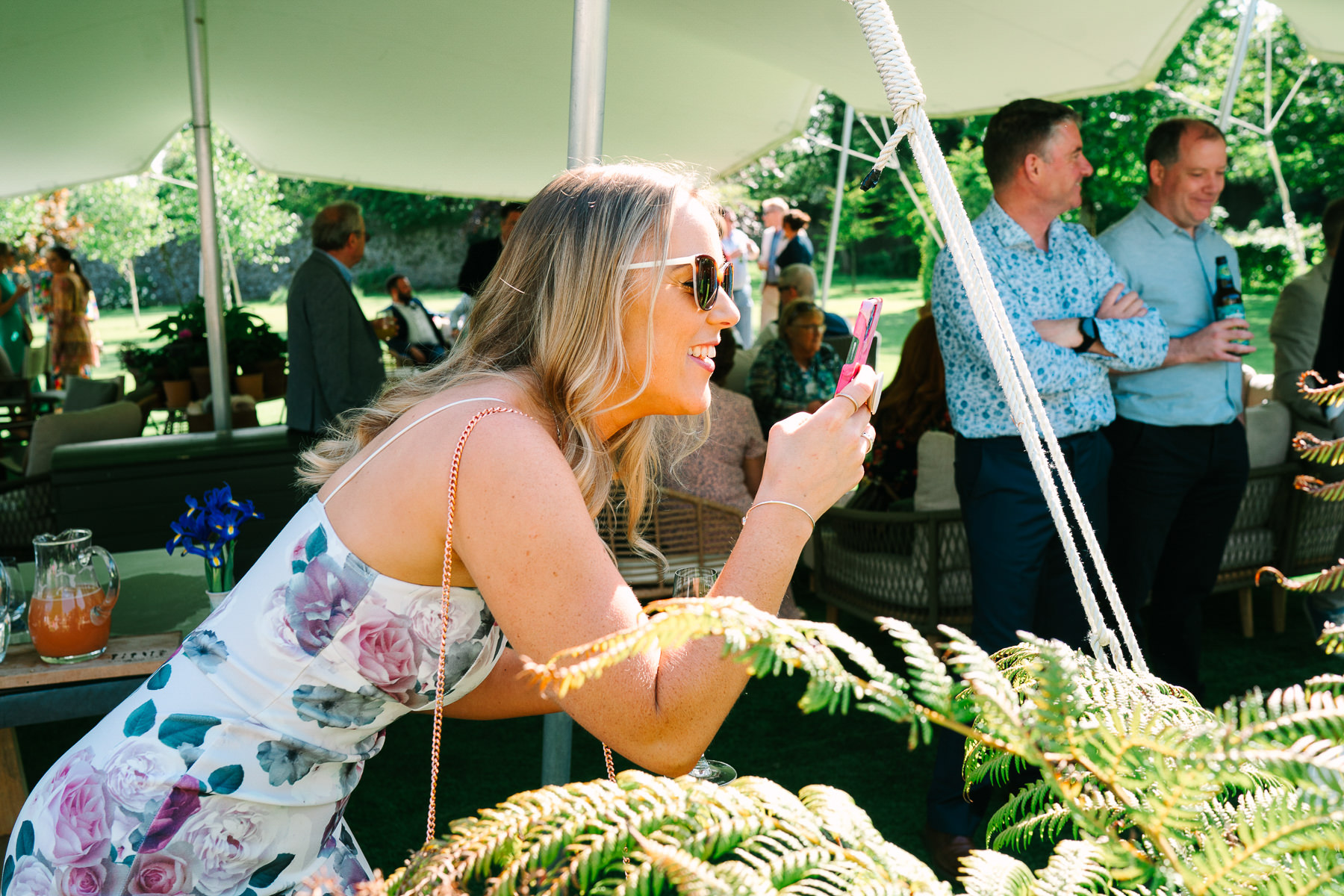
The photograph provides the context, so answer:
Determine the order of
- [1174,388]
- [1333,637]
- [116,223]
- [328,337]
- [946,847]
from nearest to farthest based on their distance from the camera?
[1333,637]
[946,847]
[1174,388]
[328,337]
[116,223]

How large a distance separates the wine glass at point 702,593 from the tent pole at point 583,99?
1.29 feet

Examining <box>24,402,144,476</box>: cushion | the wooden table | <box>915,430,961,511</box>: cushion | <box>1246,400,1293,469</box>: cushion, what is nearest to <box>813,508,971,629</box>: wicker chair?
<box>915,430,961,511</box>: cushion

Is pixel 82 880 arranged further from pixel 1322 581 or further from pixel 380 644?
pixel 1322 581

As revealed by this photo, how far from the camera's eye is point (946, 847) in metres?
2.87

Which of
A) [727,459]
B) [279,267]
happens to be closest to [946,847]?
[727,459]

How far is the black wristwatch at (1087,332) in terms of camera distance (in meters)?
2.99

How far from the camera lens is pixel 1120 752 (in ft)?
2.30

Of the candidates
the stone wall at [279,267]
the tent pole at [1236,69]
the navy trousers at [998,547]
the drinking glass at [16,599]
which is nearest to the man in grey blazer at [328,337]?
the drinking glass at [16,599]

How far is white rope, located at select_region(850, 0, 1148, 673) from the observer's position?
59.7 inches

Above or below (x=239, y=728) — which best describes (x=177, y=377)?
below

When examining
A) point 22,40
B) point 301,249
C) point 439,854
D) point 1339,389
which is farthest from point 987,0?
point 301,249

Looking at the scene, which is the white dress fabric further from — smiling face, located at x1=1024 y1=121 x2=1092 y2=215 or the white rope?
smiling face, located at x1=1024 y1=121 x2=1092 y2=215

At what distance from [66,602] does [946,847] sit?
232cm

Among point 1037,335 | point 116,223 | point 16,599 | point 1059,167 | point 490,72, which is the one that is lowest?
point 116,223
